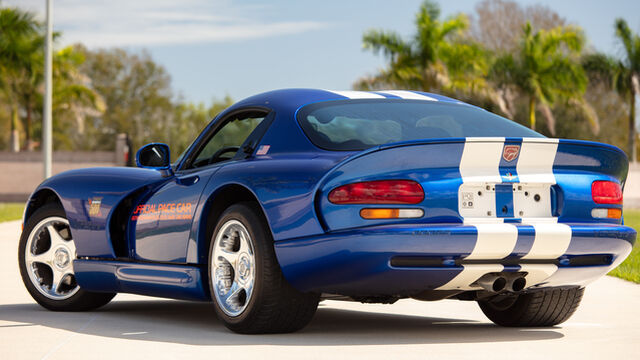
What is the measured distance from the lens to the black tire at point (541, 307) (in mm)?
6512

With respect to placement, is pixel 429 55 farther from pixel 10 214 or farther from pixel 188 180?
pixel 188 180

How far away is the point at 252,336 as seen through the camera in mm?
5820

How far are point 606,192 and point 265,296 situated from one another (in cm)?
197

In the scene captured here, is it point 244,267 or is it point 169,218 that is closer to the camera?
point 244,267

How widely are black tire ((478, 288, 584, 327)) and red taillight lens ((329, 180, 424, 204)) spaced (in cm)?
159

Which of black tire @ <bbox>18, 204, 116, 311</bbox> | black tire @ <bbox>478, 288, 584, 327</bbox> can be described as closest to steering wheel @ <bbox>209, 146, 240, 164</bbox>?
black tire @ <bbox>18, 204, 116, 311</bbox>

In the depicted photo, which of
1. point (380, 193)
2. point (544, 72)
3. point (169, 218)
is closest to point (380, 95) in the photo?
point (380, 193)

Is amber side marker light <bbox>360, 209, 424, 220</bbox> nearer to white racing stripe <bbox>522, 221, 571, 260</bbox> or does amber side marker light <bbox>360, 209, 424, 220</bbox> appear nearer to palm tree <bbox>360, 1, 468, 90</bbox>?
white racing stripe <bbox>522, 221, 571, 260</bbox>

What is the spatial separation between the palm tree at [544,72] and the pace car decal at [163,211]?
43.5 metres

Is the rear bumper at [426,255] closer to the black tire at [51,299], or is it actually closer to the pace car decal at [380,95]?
the pace car decal at [380,95]

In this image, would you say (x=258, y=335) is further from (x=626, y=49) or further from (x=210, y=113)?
(x=210, y=113)

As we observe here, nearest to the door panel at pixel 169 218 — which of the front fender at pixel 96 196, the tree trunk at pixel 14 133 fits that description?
the front fender at pixel 96 196

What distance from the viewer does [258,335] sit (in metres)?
5.85

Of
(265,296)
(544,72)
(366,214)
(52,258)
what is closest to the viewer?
(366,214)
